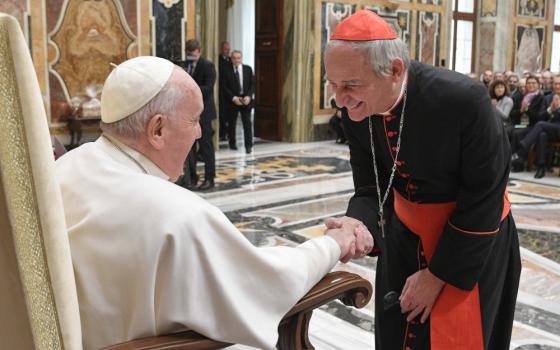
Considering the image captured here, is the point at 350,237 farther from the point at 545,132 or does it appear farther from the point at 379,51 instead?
the point at 545,132

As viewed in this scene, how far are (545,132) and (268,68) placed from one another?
540 centimetres

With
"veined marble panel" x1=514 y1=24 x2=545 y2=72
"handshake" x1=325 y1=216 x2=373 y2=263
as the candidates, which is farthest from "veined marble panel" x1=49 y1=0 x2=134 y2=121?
"veined marble panel" x1=514 y1=24 x2=545 y2=72

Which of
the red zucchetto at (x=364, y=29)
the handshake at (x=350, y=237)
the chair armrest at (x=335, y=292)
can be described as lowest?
the chair armrest at (x=335, y=292)

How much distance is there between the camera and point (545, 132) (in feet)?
28.8

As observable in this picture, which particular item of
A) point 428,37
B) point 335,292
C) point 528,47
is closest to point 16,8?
point 335,292

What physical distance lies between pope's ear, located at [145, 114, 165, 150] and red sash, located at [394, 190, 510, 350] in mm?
838

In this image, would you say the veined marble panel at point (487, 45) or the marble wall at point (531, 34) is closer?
the veined marble panel at point (487, 45)

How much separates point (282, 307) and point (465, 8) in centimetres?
1628

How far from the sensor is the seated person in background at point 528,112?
29.8ft

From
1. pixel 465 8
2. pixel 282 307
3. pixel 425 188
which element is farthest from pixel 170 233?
pixel 465 8

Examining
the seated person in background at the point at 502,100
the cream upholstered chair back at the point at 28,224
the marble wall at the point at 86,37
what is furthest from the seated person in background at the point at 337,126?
the cream upholstered chair back at the point at 28,224

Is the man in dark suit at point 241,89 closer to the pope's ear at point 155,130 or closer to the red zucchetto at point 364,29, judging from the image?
the red zucchetto at point 364,29

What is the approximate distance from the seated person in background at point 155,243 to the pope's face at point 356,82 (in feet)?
1.31

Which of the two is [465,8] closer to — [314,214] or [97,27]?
[97,27]
